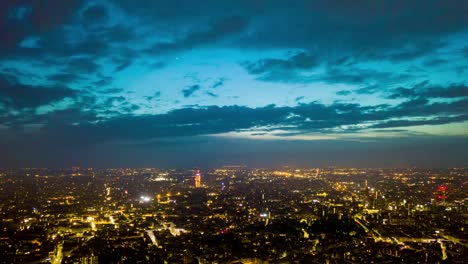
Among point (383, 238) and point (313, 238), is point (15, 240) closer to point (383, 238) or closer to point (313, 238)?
point (313, 238)

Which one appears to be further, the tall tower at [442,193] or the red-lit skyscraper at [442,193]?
the red-lit skyscraper at [442,193]

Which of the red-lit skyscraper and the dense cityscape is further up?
the dense cityscape

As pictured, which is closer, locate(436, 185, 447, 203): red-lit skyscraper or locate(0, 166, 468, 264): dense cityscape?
locate(0, 166, 468, 264): dense cityscape

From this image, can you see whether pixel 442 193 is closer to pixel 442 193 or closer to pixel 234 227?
pixel 442 193

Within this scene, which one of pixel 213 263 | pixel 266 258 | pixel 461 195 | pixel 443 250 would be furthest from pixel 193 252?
pixel 461 195

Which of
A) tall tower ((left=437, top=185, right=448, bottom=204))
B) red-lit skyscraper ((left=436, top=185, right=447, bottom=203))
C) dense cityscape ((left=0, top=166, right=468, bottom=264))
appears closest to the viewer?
dense cityscape ((left=0, top=166, right=468, bottom=264))

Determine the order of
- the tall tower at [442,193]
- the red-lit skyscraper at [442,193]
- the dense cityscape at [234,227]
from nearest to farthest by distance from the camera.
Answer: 1. the dense cityscape at [234,227]
2. the tall tower at [442,193]
3. the red-lit skyscraper at [442,193]

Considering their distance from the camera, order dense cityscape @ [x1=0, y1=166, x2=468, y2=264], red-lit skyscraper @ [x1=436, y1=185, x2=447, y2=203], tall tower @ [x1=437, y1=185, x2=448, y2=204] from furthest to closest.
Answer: red-lit skyscraper @ [x1=436, y1=185, x2=447, y2=203], tall tower @ [x1=437, y1=185, x2=448, y2=204], dense cityscape @ [x1=0, y1=166, x2=468, y2=264]

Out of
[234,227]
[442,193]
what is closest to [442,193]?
[442,193]
